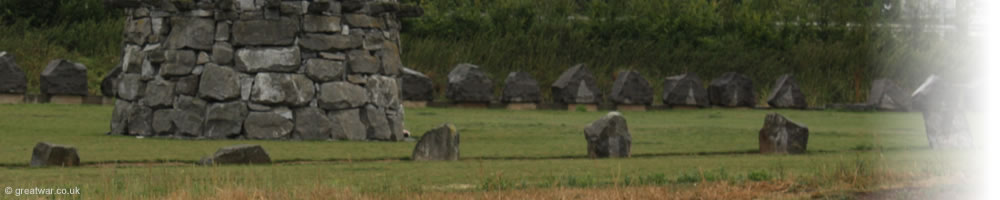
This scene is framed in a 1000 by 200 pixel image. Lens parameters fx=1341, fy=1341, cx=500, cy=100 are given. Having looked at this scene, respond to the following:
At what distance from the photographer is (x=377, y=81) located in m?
16.1

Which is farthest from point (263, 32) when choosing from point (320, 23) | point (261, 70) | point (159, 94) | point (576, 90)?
point (576, 90)

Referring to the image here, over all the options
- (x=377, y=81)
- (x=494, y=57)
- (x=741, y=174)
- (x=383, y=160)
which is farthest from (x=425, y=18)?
(x=741, y=174)

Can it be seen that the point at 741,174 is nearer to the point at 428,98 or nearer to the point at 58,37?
the point at 428,98

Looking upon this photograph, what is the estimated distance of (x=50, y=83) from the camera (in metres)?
21.8

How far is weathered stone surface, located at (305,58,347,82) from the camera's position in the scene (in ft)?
50.8

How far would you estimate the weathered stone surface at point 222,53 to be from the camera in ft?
50.3

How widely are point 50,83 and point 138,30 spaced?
628cm

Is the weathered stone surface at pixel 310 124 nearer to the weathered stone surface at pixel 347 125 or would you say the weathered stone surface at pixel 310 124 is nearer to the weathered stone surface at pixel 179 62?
the weathered stone surface at pixel 347 125

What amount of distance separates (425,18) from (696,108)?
8398mm

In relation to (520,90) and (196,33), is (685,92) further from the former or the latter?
(196,33)

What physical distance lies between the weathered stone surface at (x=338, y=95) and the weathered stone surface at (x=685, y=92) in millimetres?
9855

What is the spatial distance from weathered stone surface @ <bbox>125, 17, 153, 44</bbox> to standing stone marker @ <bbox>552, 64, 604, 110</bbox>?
9.23 m

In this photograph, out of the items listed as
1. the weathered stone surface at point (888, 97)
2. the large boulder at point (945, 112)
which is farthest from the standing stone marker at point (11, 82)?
the weathered stone surface at point (888, 97)

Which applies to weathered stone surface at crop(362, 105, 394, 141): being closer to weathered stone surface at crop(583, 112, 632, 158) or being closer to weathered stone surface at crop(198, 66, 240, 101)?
weathered stone surface at crop(198, 66, 240, 101)
